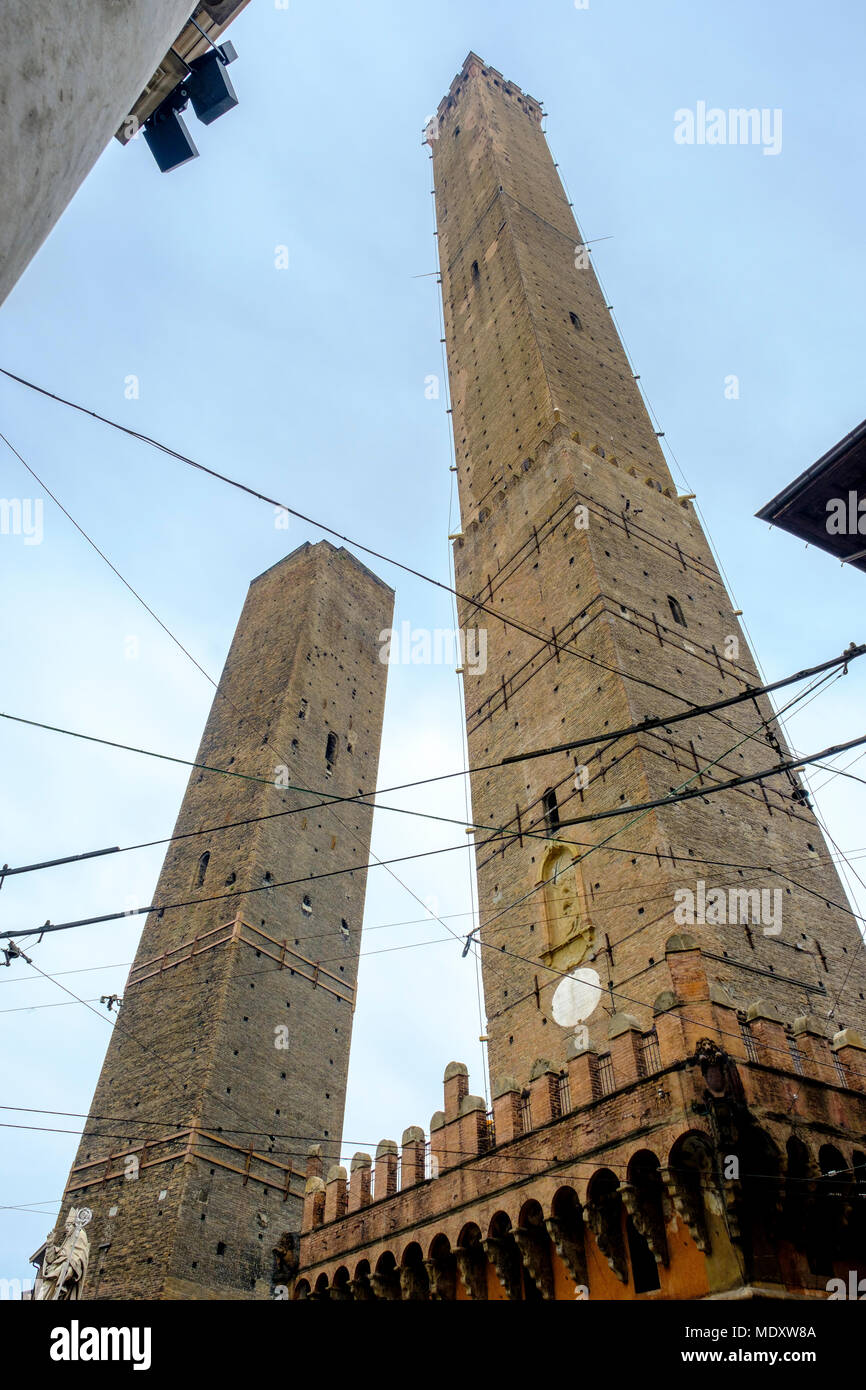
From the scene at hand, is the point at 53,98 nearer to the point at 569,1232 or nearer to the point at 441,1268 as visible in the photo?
the point at 569,1232

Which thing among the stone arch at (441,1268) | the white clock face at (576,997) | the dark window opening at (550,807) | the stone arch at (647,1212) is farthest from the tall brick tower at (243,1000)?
the stone arch at (647,1212)

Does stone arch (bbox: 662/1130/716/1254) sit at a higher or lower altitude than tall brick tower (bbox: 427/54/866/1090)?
lower

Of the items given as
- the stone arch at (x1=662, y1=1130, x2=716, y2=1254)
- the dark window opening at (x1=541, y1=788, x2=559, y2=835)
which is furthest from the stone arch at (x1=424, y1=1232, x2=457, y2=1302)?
the dark window opening at (x1=541, y1=788, x2=559, y2=835)

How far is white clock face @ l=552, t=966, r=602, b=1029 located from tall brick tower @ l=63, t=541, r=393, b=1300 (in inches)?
148

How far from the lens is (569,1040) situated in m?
10.1

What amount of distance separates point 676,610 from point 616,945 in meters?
6.20

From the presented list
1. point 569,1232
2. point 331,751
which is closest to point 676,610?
point 569,1232

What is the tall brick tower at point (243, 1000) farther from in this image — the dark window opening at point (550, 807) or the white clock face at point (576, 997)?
the white clock face at point (576, 997)

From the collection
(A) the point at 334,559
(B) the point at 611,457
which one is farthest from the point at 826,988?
(A) the point at 334,559

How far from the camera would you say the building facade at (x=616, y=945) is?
704cm

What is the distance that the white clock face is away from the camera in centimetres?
1002

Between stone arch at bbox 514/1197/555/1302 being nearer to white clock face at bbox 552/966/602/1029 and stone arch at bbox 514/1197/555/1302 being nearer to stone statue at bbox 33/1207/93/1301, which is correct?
white clock face at bbox 552/966/602/1029

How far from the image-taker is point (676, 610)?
14352 millimetres
